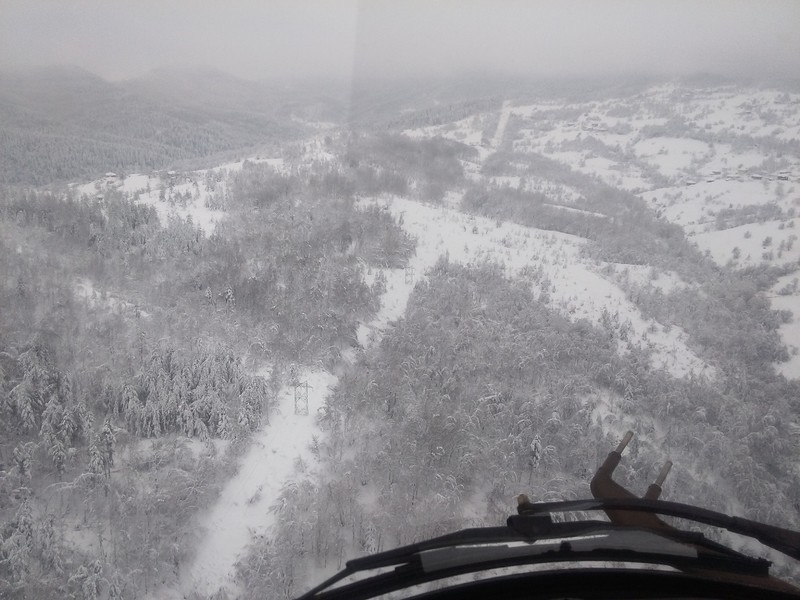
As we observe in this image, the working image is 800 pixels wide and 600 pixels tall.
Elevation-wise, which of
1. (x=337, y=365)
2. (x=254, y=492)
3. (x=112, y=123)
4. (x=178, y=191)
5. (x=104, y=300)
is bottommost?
(x=254, y=492)

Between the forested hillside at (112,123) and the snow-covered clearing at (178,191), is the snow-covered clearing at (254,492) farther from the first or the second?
the forested hillside at (112,123)

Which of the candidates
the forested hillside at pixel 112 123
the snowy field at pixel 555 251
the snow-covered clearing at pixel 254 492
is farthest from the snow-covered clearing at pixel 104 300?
the forested hillside at pixel 112 123

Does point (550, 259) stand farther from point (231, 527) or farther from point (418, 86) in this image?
point (418, 86)

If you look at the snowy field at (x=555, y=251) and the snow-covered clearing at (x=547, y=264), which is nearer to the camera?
the snowy field at (x=555, y=251)

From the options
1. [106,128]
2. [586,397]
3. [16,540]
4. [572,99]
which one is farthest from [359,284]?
[572,99]

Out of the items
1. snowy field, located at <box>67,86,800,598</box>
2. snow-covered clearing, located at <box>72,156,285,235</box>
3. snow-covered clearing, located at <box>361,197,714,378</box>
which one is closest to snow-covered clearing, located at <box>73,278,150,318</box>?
snowy field, located at <box>67,86,800,598</box>

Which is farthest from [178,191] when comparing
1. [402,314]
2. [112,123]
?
[112,123]

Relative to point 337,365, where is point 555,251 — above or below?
above

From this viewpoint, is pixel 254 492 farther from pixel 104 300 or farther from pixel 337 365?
pixel 104 300
